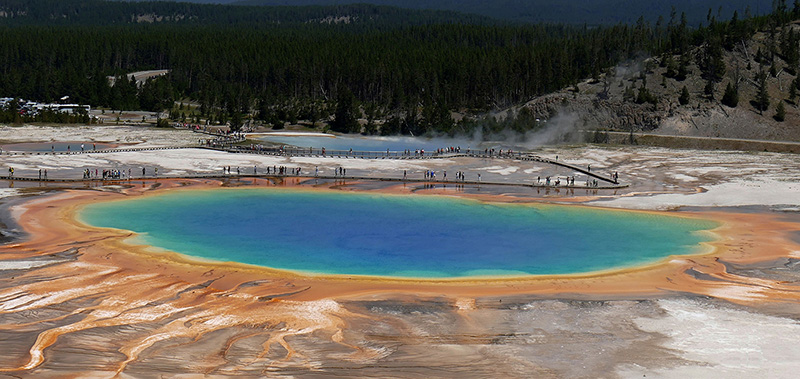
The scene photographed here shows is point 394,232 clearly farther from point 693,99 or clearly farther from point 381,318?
point 693,99

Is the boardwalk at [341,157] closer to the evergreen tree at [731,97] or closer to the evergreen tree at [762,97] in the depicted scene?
the evergreen tree at [731,97]

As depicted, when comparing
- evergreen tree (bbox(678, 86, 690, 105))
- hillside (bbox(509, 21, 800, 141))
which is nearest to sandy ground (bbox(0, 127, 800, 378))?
hillside (bbox(509, 21, 800, 141))

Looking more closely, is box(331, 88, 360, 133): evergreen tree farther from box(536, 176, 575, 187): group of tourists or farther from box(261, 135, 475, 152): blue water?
box(536, 176, 575, 187): group of tourists

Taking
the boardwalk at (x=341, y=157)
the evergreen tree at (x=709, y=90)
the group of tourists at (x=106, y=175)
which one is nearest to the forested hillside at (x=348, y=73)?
the evergreen tree at (x=709, y=90)

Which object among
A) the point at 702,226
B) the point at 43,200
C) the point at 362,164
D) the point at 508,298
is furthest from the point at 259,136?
the point at 508,298

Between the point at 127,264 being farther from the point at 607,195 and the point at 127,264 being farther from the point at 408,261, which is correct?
the point at 607,195

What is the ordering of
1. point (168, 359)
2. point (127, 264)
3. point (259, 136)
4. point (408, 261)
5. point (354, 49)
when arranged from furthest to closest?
point (354, 49)
point (259, 136)
point (408, 261)
point (127, 264)
point (168, 359)
